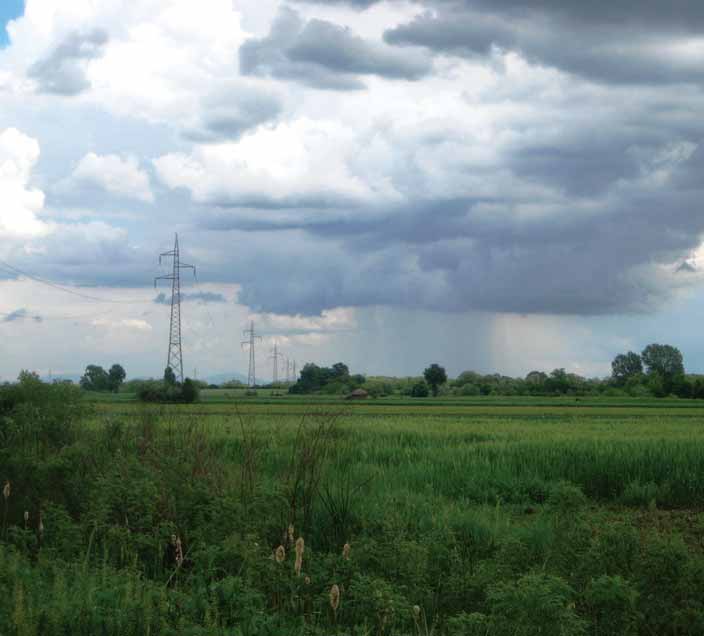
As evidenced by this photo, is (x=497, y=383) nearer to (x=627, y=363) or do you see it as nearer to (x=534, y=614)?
(x=627, y=363)

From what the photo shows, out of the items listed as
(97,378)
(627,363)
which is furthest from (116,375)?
(627,363)

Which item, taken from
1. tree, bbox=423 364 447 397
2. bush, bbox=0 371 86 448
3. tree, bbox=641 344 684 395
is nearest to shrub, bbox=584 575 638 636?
bush, bbox=0 371 86 448

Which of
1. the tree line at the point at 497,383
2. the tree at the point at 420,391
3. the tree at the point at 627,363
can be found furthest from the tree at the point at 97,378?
the tree at the point at 627,363

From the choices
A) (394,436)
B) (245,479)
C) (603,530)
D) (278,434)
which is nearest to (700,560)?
(603,530)

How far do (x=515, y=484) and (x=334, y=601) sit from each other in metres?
13.0

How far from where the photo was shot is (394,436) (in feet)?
86.6

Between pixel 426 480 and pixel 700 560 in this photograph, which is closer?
pixel 700 560

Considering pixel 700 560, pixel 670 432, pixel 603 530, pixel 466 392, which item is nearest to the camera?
pixel 700 560

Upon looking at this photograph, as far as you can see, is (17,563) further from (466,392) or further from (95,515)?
(466,392)

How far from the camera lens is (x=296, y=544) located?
8406 millimetres

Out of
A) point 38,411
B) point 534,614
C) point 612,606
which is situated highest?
point 38,411

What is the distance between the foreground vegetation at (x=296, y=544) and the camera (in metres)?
7.62

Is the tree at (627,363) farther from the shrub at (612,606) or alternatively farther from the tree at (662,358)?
the shrub at (612,606)

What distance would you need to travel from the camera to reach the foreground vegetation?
7.62 metres
